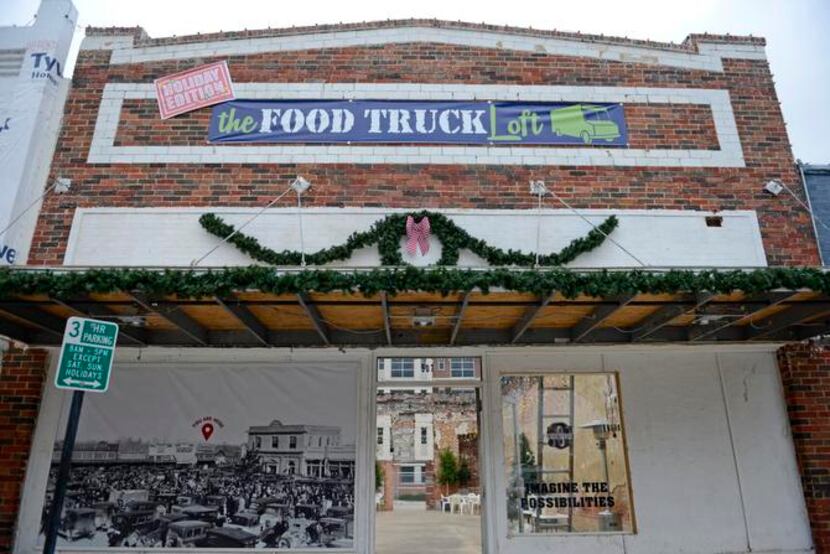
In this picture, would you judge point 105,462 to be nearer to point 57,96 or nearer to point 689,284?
point 57,96

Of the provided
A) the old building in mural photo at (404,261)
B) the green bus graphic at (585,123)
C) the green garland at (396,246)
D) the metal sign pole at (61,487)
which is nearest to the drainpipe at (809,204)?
the old building in mural photo at (404,261)

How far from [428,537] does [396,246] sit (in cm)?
751

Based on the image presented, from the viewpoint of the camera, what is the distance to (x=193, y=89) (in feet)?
28.2

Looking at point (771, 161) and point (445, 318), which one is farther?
point (771, 161)

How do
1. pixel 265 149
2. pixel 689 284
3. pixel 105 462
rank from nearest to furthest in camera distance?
pixel 689 284
pixel 105 462
pixel 265 149

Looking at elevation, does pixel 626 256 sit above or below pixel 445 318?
above

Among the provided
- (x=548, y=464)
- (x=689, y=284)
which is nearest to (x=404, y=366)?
(x=548, y=464)

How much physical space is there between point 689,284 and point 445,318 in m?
2.65

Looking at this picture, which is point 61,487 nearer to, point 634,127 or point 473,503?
point 634,127

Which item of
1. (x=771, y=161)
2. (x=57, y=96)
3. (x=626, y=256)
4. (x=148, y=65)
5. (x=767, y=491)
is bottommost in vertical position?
(x=767, y=491)

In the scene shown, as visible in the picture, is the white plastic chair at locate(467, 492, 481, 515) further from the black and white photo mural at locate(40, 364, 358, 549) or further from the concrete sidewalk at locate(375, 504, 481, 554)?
the black and white photo mural at locate(40, 364, 358, 549)

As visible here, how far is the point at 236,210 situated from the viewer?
7918 millimetres

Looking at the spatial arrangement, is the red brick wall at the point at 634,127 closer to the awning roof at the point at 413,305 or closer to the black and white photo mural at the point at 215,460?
the awning roof at the point at 413,305

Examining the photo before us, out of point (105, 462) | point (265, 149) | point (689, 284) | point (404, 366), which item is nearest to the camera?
point (689, 284)
